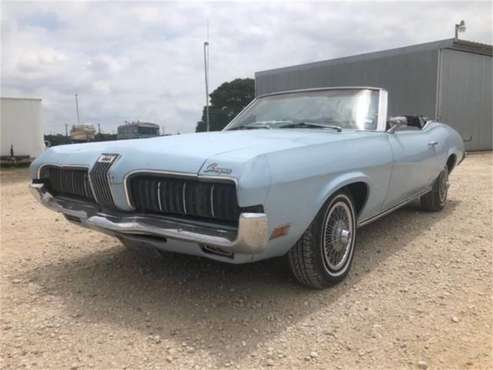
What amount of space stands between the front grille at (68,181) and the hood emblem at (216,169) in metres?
1.06

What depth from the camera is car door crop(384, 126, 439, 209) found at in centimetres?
388

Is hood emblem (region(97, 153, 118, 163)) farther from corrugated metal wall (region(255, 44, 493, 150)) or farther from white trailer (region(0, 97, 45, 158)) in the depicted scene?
corrugated metal wall (region(255, 44, 493, 150))

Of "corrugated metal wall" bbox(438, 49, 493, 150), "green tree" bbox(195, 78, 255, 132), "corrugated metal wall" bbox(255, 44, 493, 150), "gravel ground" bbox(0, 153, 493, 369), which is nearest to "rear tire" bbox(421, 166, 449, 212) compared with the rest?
"gravel ground" bbox(0, 153, 493, 369)

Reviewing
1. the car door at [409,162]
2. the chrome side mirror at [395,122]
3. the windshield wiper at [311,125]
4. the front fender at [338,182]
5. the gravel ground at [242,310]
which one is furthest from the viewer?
the chrome side mirror at [395,122]

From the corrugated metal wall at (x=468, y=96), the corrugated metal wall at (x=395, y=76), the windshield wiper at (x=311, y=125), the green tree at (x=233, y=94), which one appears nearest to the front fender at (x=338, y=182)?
the windshield wiper at (x=311, y=125)

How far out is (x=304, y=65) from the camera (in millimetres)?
20109

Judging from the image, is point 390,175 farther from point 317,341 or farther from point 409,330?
point 317,341

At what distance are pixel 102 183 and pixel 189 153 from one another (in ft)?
2.15

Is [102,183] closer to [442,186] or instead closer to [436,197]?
[436,197]

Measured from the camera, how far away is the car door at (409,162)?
12.7ft

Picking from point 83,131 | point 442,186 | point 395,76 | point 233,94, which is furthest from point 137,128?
point 442,186

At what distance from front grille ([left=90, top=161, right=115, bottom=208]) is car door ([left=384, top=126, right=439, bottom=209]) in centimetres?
225

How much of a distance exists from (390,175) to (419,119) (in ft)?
5.34

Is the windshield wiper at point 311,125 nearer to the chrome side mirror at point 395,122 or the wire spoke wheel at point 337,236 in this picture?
the chrome side mirror at point 395,122
